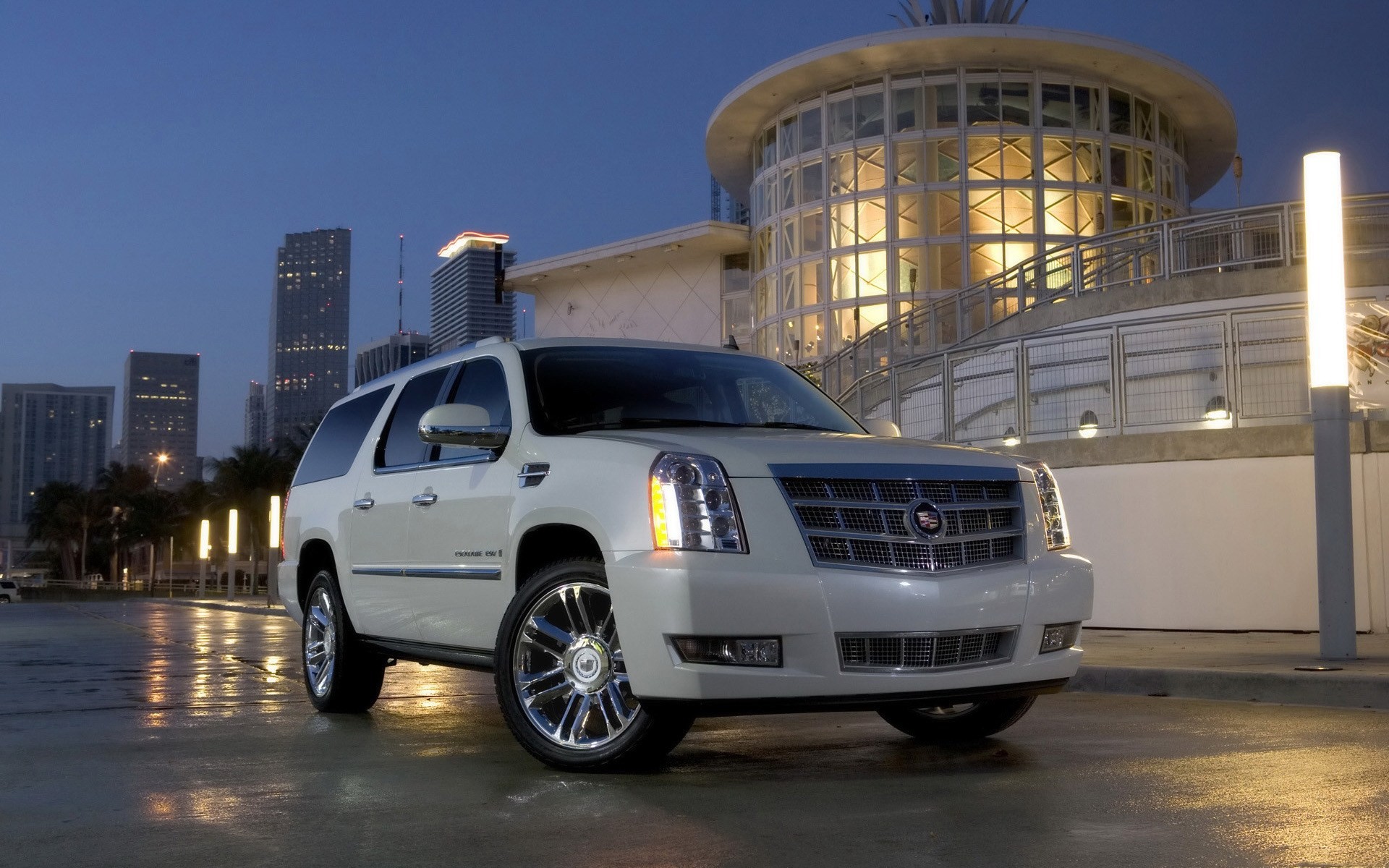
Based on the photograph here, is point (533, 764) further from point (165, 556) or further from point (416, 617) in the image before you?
point (165, 556)

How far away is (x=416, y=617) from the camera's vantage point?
7301 millimetres

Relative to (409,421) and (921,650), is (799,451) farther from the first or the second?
(409,421)

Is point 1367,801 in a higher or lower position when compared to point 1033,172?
lower

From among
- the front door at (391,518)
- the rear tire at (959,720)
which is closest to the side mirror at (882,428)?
the rear tire at (959,720)

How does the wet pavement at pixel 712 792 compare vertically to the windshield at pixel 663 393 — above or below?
below

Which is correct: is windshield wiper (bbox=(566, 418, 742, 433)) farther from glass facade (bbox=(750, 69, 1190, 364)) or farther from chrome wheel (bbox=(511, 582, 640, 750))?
glass facade (bbox=(750, 69, 1190, 364))

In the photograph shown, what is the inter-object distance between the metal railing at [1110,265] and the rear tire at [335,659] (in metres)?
10.4

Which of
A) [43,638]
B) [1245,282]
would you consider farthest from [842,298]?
[43,638]

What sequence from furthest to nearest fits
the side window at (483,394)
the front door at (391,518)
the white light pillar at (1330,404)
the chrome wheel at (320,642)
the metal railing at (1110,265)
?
1. the metal railing at (1110,265)
2. the white light pillar at (1330,404)
3. the chrome wheel at (320,642)
4. the front door at (391,518)
5. the side window at (483,394)

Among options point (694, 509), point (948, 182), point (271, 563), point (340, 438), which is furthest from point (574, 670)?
point (271, 563)

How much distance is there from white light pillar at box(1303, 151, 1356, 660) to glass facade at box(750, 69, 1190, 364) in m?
34.9

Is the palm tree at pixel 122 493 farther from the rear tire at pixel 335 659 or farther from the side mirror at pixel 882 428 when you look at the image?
the side mirror at pixel 882 428

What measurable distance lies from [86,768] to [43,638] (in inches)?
568

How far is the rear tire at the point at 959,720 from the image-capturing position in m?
6.86
